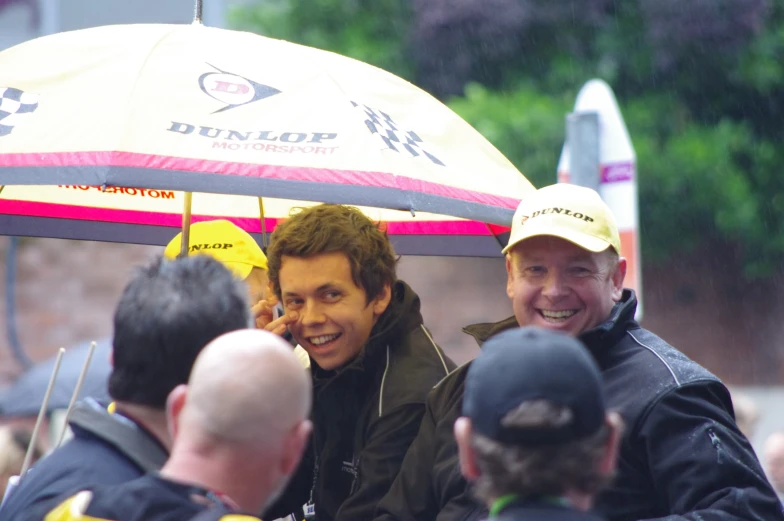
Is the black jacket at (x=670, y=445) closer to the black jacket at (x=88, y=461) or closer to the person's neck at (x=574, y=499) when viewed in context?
the person's neck at (x=574, y=499)

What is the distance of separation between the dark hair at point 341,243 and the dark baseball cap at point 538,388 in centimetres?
182

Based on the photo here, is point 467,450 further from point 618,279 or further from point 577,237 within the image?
point 618,279

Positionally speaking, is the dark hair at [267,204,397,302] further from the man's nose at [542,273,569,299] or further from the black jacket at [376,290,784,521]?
the black jacket at [376,290,784,521]

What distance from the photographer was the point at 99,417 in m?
2.35

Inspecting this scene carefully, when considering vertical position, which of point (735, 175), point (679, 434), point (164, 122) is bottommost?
point (679, 434)

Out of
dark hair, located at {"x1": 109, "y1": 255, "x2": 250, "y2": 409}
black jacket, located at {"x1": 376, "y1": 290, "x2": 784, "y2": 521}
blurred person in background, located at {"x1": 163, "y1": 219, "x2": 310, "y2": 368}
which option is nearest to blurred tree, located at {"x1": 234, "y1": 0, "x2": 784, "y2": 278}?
blurred person in background, located at {"x1": 163, "y1": 219, "x2": 310, "y2": 368}

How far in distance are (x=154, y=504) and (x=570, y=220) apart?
1.64m

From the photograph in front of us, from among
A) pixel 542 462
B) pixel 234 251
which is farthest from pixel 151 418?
pixel 234 251

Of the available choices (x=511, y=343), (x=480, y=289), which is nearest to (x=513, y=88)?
(x=480, y=289)

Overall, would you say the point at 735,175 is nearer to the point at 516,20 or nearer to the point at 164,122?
the point at 516,20

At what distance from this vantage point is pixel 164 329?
2371mm

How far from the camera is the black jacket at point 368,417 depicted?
3.56 metres

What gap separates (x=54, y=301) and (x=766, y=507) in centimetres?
1060

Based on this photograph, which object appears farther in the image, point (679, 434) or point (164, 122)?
point (164, 122)
